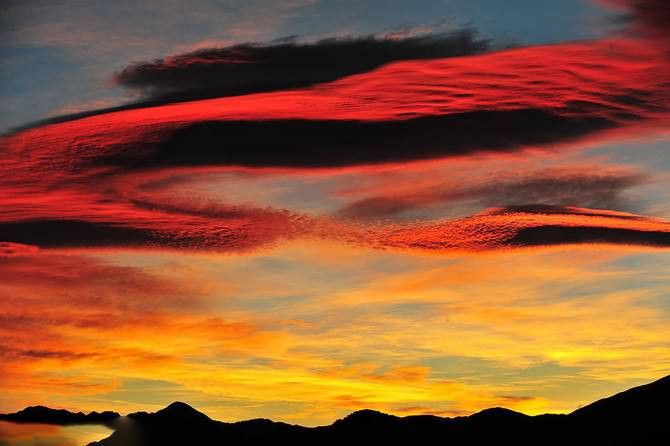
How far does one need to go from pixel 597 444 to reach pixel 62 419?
114 meters

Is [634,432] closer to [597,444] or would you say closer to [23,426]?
[597,444]

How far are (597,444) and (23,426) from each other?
16566 centimetres

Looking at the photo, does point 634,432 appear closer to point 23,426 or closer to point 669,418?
point 669,418

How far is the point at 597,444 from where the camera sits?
647 ft

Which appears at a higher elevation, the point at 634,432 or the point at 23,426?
the point at 634,432

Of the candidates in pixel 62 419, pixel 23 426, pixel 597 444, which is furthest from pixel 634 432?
pixel 23 426

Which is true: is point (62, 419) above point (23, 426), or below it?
above

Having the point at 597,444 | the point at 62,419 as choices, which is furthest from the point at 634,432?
the point at 62,419

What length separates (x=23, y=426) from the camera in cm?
5506

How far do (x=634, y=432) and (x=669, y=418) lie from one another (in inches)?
331

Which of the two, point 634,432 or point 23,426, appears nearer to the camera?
point 23,426

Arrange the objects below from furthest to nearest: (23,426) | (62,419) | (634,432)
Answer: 1. (634,432)
2. (62,419)
3. (23,426)

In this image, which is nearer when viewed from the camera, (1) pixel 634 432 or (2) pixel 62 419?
(2) pixel 62 419

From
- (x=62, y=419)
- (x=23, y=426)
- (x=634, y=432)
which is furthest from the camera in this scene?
(x=634, y=432)
